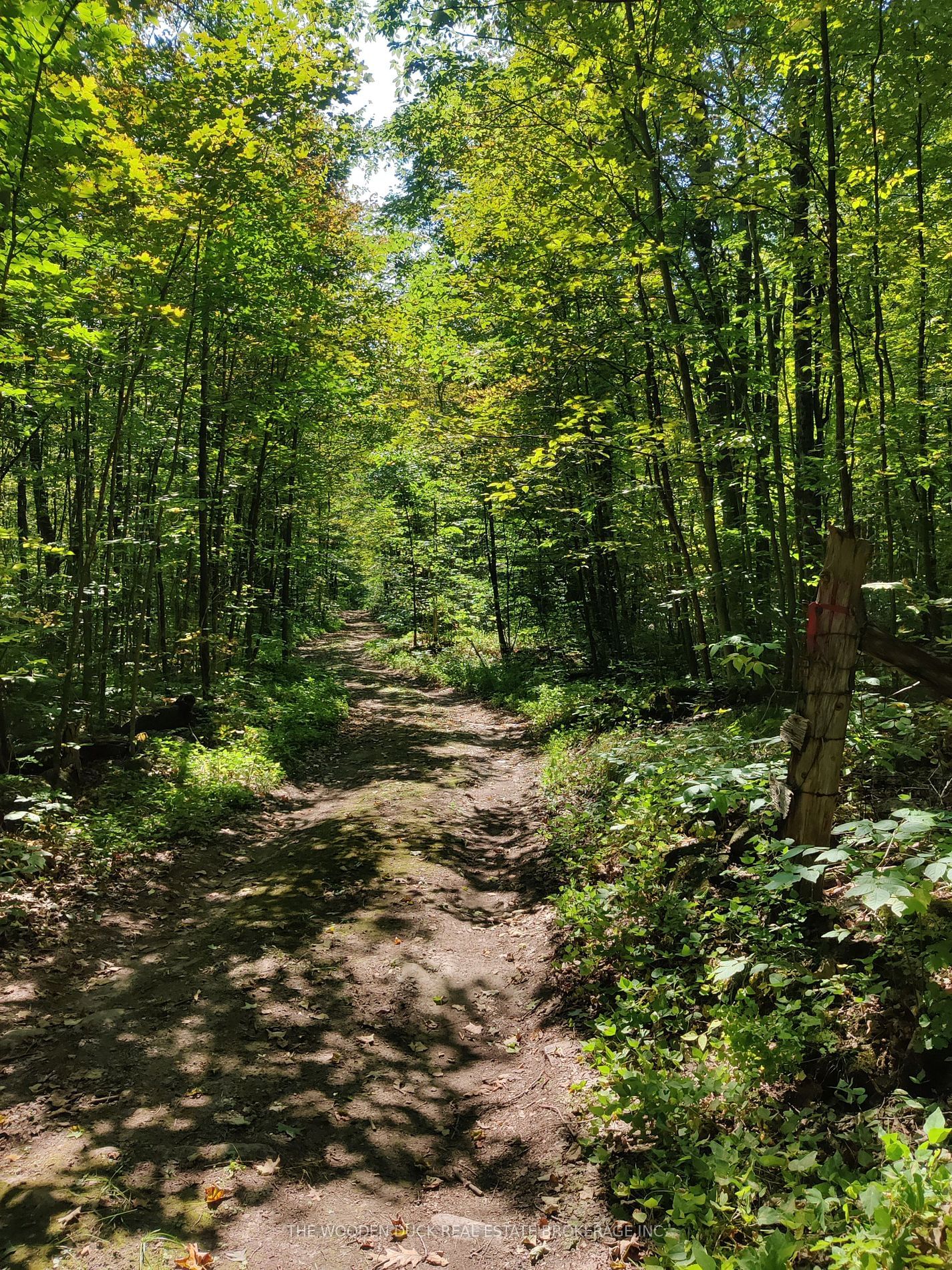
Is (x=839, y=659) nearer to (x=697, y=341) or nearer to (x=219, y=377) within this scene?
(x=697, y=341)

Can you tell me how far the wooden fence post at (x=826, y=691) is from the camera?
306cm

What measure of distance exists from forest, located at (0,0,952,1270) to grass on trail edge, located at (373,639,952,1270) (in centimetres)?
3

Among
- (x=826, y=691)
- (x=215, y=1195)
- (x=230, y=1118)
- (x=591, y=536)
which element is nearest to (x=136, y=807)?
(x=230, y=1118)

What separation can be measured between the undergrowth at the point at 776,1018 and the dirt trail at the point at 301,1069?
0.46m

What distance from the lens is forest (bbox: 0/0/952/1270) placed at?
2.77 m

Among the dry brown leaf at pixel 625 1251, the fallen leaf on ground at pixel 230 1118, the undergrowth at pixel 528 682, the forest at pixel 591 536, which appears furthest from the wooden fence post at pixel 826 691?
the undergrowth at pixel 528 682

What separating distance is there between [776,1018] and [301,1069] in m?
2.59

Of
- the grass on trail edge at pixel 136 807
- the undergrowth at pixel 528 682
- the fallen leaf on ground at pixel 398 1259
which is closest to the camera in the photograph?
the fallen leaf on ground at pixel 398 1259

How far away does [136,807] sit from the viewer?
7090 millimetres

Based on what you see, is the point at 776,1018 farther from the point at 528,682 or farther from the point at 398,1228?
the point at 528,682

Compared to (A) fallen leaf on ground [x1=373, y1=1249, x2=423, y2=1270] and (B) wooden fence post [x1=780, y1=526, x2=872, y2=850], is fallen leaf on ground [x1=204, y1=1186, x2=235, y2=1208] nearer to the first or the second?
(A) fallen leaf on ground [x1=373, y1=1249, x2=423, y2=1270]

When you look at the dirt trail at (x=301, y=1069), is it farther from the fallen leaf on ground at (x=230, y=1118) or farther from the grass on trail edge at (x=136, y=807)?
the grass on trail edge at (x=136, y=807)

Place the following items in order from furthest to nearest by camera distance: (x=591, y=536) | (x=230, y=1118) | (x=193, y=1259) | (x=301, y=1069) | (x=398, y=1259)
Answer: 1. (x=591, y=536)
2. (x=301, y=1069)
3. (x=230, y=1118)
4. (x=398, y=1259)
5. (x=193, y=1259)

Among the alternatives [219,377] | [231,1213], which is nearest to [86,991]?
[231,1213]
